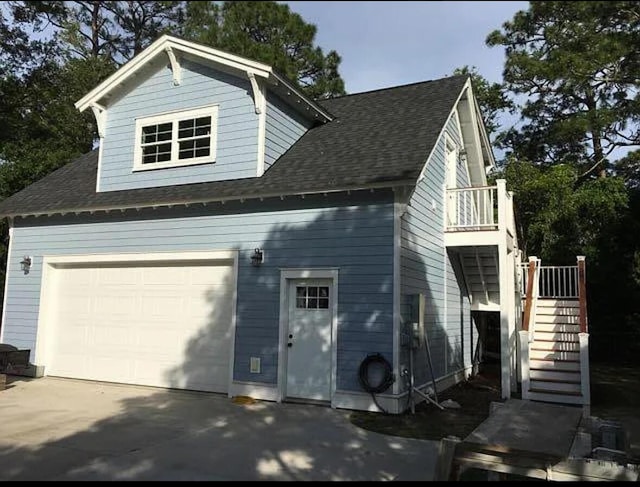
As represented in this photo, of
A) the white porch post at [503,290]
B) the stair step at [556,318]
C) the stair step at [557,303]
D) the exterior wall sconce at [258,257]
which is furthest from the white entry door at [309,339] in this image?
the stair step at [557,303]

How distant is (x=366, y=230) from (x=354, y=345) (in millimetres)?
1787

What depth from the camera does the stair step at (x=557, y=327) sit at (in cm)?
1137

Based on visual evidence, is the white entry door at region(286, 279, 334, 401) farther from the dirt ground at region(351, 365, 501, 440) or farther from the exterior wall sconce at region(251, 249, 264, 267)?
the dirt ground at region(351, 365, 501, 440)

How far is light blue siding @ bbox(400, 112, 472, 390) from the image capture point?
29.3 ft

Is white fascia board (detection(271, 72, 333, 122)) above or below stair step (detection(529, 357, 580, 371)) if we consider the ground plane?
above

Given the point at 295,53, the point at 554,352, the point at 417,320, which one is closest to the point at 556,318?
the point at 554,352

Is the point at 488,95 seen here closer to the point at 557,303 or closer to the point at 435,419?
the point at 557,303

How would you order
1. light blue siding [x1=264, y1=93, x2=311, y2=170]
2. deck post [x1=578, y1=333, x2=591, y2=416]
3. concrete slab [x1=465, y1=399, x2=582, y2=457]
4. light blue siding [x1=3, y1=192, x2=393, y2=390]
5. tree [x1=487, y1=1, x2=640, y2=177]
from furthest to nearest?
1. tree [x1=487, y1=1, x2=640, y2=177]
2. light blue siding [x1=264, y1=93, x2=311, y2=170]
3. deck post [x1=578, y1=333, x2=591, y2=416]
4. light blue siding [x1=3, y1=192, x2=393, y2=390]
5. concrete slab [x1=465, y1=399, x2=582, y2=457]

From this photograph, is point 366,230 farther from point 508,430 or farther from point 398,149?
point 508,430

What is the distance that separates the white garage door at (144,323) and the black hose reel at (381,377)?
102 inches

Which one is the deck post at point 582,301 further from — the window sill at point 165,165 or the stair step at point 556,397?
the window sill at point 165,165

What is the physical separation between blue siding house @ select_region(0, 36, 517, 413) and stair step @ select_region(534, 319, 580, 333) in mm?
1039

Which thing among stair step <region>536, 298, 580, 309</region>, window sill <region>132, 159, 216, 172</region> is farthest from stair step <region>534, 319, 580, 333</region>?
window sill <region>132, 159, 216, 172</region>

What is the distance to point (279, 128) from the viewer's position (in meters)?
10.8
